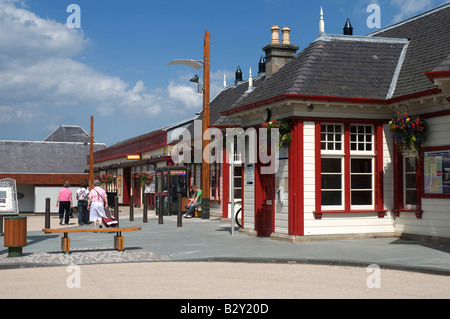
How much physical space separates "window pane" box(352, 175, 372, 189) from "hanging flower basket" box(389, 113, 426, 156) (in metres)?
1.28

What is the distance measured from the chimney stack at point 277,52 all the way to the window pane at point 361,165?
23.7 ft

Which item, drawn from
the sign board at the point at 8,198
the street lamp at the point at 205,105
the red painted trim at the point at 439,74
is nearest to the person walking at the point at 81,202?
the street lamp at the point at 205,105

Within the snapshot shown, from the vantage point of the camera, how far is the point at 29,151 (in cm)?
5622

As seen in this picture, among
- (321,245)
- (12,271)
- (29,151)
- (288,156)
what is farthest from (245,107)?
(29,151)

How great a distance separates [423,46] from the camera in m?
16.1

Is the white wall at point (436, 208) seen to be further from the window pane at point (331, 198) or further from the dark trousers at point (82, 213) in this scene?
the dark trousers at point (82, 213)

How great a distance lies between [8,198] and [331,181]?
775 centimetres

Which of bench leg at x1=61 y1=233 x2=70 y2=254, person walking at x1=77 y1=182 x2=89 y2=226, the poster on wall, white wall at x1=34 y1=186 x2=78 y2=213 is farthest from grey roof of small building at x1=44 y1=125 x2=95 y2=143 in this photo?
the poster on wall

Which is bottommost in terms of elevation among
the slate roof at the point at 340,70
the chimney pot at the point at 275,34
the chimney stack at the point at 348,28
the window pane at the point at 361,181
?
the window pane at the point at 361,181

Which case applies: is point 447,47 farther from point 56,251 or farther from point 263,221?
point 56,251

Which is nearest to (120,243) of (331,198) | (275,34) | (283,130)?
(283,130)

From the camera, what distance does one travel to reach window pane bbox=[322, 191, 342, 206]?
1477cm

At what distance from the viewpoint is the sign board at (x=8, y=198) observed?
14141mm
